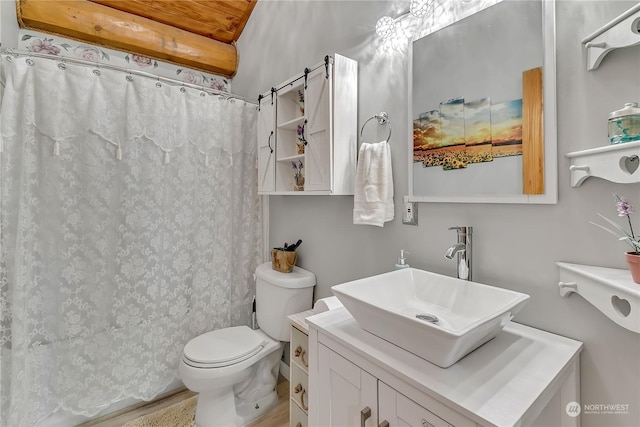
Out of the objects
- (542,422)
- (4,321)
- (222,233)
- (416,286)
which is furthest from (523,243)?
(4,321)

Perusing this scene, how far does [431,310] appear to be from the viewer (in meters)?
1.04

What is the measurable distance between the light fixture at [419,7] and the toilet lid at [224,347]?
183cm

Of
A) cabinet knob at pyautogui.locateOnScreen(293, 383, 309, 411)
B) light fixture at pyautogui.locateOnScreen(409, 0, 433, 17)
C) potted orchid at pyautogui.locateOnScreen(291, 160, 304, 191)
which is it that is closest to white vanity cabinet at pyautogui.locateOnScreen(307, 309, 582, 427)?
cabinet knob at pyautogui.locateOnScreen(293, 383, 309, 411)

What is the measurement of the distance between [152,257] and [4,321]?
0.71m

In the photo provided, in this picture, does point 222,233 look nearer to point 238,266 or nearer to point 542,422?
point 238,266

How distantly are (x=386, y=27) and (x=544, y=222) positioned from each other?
1035 mm

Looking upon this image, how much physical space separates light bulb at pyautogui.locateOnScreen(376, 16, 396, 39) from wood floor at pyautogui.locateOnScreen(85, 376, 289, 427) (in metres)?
2.12

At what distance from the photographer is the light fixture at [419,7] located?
1.15 m

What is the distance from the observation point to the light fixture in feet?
3.76

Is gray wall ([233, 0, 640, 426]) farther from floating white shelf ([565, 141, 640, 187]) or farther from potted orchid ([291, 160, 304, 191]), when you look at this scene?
potted orchid ([291, 160, 304, 191])

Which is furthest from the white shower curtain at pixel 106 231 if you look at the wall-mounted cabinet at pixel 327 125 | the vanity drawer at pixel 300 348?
the vanity drawer at pixel 300 348

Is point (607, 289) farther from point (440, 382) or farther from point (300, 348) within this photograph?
point (300, 348)

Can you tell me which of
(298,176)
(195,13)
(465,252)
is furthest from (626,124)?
(195,13)

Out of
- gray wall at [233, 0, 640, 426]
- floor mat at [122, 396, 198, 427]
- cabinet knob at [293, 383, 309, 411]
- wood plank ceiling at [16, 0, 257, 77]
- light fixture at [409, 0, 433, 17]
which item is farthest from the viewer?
wood plank ceiling at [16, 0, 257, 77]
